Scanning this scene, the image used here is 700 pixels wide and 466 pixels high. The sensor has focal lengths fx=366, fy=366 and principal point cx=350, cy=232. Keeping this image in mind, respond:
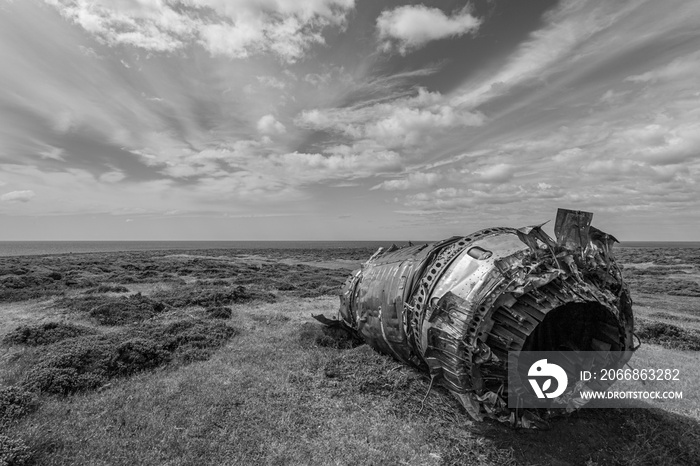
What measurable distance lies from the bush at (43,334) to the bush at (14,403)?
168 inches

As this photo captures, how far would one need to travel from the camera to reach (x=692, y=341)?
42.7 ft

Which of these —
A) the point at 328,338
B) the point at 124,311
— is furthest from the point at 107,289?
the point at 328,338

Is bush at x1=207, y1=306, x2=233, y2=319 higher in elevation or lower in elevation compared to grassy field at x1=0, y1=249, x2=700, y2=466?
higher

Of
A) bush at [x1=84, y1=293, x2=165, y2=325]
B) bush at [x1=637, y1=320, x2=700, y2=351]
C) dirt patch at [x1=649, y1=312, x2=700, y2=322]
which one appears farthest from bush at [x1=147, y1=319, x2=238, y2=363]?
dirt patch at [x1=649, y1=312, x2=700, y2=322]

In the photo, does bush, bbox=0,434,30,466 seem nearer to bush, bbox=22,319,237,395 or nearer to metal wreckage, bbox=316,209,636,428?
bush, bbox=22,319,237,395

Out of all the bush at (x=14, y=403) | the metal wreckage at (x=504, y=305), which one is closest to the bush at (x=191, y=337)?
the bush at (x=14, y=403)

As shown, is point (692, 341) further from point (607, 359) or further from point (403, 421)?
point (403, 421)

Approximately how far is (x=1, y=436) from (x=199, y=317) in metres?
9.23

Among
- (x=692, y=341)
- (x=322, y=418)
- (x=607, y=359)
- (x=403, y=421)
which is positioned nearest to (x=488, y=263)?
(x=607, y=359)

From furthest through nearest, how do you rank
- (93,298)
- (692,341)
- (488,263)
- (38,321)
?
(93,298) < (38,321) < (692,341) < (488,263)

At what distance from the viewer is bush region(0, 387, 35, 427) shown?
22.5 ft

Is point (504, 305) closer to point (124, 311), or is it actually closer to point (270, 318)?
point (270, 318)

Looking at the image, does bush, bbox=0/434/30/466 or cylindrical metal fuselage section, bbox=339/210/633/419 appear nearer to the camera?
bush, bbox=0/434/30/466

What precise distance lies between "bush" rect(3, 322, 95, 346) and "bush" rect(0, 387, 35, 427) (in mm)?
4259
